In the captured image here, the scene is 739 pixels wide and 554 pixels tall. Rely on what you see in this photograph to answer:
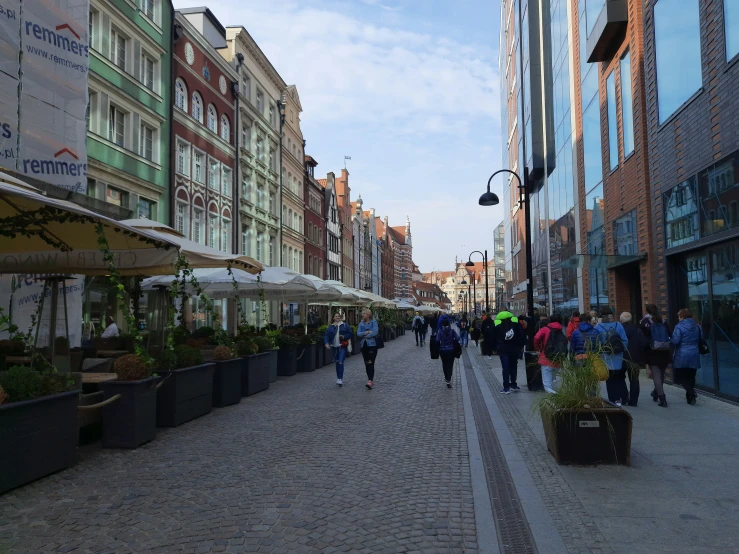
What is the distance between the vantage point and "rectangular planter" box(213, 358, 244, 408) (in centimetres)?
1055

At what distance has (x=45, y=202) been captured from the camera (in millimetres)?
5559

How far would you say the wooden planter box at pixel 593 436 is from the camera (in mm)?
6172

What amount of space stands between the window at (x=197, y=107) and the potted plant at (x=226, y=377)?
20038 mm

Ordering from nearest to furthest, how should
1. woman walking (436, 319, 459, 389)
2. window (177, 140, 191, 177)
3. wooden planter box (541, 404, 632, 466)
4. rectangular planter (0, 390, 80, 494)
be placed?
rectangular planter (0, 390, 80, 494), wooden planter box (541, 404, 632, 466), woman walking (436, 319, 459, 389), window (177, 140, 191, 177)

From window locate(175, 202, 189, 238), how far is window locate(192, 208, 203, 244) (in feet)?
2.17

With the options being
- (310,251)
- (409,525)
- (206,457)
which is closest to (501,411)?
(206,457)

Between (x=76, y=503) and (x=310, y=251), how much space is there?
149 ft

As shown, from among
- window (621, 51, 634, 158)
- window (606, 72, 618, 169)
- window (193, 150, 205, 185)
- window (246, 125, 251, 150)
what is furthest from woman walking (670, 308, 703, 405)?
window (246, 125, 251, 150)

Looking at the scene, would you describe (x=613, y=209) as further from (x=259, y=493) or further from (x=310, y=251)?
(x=310, y=251)

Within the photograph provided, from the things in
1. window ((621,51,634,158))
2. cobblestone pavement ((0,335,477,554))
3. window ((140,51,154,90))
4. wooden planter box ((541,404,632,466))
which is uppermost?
window ((140,51,154,90))

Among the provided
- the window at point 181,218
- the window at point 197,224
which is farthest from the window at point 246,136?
the window at point 181,218

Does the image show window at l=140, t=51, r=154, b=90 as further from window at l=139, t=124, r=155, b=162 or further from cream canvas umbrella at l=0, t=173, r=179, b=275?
cream canvas umbrella at l=0, t=173, r=179, b=275

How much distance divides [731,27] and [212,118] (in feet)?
82.2

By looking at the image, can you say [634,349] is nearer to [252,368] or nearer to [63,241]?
[252,368]
